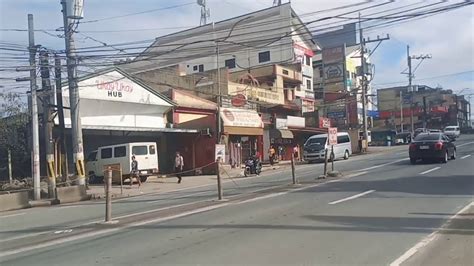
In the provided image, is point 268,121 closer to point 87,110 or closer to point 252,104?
point 252,104

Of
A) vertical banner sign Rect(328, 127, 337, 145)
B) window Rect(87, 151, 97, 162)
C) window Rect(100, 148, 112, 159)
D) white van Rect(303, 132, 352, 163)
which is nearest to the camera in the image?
vertical banner sign Rect(328, 127, 337, 145)

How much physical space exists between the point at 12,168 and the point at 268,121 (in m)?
21.6

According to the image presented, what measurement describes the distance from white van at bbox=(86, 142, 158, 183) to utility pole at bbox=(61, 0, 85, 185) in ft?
16.8

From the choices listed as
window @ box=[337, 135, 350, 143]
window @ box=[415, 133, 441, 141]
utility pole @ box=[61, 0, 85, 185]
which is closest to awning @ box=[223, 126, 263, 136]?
window @ box=[337, 135, 350, 143]

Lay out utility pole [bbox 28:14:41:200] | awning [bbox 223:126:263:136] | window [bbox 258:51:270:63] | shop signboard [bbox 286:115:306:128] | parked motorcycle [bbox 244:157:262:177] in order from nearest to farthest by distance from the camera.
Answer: utility pole [bbox 28:14:41:200] → parked motorcycle [bbox 244:157:262:177] → awning [bbox 223:126:263:136] → shop signboard [bbox 286:115:306:128] → window [bbox 258:51:270:63]

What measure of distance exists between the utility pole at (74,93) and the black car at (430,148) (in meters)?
15.7

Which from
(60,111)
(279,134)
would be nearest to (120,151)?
(60,111)

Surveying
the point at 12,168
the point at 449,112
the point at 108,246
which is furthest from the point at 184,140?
the point at 449,112

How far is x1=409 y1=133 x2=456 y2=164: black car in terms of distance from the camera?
25.9m

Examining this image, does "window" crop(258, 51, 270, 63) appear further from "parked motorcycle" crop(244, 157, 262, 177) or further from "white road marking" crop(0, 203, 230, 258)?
"white road marking" crop(0, 203, 230, 258)

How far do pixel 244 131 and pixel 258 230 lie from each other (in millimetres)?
28253

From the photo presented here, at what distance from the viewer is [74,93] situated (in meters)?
23.2

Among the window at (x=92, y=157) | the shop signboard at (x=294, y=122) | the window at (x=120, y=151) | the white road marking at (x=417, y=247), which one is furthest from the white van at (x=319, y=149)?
the white road marking at (x=417, y=247)

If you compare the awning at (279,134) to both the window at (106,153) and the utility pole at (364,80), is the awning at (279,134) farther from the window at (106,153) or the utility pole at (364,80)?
the window at (106,153)
